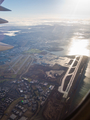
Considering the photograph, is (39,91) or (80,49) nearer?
(39,91)

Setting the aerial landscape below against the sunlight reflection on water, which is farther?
the sunlight reflection on water

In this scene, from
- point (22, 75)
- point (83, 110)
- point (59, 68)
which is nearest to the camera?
point (83, 110)

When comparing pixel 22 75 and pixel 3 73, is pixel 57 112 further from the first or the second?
pixel 3 73

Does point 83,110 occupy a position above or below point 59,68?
above

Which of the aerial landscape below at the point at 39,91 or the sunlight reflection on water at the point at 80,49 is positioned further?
the sunlight reflection on water at the point at 80,49

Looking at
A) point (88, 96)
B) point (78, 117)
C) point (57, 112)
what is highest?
point (88, 96)

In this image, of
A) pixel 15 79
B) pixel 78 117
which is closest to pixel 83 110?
pixel 78 117

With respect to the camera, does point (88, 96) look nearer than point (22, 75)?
Yes

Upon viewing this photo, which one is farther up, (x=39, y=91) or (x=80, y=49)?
(x=39, y=91)

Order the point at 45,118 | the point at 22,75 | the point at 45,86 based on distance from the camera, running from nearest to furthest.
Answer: the point at 45,118 → the point at 45,86 → the point at 22,75
